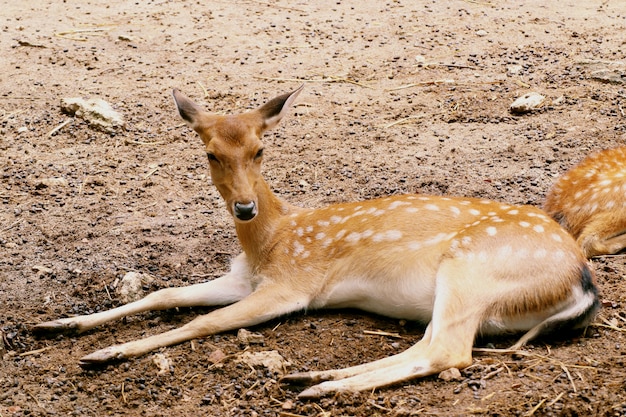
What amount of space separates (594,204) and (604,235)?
0.23 metres

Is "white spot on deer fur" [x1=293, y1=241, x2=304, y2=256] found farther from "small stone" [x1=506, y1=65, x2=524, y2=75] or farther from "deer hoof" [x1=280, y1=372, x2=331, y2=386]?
"small stone" [x1=506, y1=65, x2=524, y2=75]

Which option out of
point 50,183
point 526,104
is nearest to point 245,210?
point 50,183

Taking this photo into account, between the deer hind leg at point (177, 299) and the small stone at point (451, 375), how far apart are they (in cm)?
147

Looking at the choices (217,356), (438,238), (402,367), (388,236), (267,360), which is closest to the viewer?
(402,367)

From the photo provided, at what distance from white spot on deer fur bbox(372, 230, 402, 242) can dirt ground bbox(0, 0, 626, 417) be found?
45 cm

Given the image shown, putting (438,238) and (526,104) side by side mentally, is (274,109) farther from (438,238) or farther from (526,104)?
(526,104)

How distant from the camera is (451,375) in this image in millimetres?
4047

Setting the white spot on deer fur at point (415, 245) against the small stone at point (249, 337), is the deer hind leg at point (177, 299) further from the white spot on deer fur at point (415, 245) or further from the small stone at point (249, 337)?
the white spot on deer fur at point (415, 245)

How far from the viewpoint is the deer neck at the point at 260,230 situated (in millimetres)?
5215

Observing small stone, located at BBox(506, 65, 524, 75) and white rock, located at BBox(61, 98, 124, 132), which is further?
small stone, located at BBox(506, 65, 524, 75)

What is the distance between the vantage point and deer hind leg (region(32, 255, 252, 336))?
481 cm

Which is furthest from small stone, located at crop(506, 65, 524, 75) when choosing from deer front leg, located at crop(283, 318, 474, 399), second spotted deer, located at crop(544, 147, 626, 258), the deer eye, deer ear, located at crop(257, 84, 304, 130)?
deer front leg, located at crop(283, 318, 474, 399)

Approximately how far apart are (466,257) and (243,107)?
3.80 m

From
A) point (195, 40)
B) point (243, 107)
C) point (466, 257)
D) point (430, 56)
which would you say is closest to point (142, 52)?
point (195, 40)
